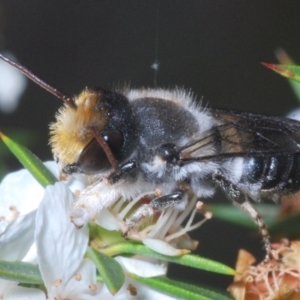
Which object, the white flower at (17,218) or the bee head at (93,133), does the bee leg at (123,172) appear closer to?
the bee head at (93,133)

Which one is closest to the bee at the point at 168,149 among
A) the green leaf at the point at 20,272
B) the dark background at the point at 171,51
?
the green leaf at the point at 20,272

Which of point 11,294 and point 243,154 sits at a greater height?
point 243,154

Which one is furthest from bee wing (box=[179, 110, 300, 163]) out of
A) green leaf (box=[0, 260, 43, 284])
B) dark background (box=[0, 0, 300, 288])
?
dark background (box=[0, 0, 300, 288])

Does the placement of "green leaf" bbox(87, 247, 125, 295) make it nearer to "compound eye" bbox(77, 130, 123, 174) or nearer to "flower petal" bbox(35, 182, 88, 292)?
"flower petal" bbox(35, 182, 88, 292)

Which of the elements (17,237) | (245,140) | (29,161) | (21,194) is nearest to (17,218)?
(17,237)

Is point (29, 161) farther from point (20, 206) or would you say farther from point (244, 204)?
point (244, 204)

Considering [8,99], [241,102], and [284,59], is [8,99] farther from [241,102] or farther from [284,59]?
[284,59]

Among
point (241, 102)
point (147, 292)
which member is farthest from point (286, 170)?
point (241, 102)
